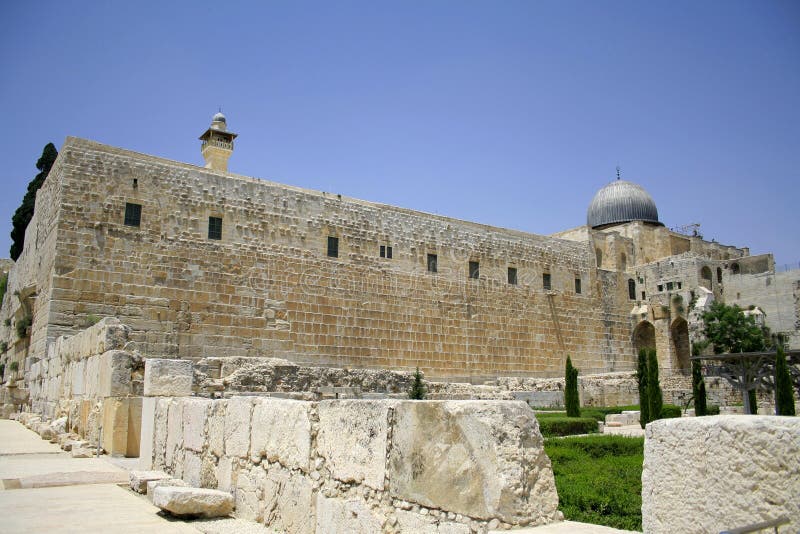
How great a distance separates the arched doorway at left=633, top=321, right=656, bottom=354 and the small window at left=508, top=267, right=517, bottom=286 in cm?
678

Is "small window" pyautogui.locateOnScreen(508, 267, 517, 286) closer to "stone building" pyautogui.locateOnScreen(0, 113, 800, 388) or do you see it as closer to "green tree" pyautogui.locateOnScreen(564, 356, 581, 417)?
"stone building" pyautogui.locateOnScreen(0, 113, 800, 388)

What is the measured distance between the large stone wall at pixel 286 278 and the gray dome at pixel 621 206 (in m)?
10.7

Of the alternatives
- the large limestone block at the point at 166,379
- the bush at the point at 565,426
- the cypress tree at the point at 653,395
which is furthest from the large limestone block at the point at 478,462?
the cypress tree at the point at 653,395

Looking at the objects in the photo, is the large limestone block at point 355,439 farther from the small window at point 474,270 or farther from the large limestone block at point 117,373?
the small window at point 474,270

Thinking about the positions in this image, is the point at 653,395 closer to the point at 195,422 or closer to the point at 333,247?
the point at 333,247

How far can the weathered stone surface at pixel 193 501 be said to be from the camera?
423 centimetres

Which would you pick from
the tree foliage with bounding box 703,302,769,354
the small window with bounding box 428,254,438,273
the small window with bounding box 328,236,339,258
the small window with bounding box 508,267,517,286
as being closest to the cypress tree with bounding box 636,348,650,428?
the small window with bounding box 508,267,517,286

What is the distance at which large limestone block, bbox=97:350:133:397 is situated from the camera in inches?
288

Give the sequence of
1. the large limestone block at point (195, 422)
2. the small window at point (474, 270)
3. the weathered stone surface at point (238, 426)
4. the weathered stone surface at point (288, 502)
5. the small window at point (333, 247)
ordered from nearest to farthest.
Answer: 1. the weathered stone surface at point (288, 502)
2. the weathered stone surface at point (238, 426)
3. the large limestone block at point (195, 422)
4. the small window at point (333, 247)
5. the small window at point (474, 270)

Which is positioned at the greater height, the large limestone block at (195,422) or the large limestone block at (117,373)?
the large limestone block at (117,373)

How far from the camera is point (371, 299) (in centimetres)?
1802

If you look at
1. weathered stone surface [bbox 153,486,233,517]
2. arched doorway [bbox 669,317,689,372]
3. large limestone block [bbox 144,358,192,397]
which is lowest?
weathered stone surface [bbox 153,486,233,517]

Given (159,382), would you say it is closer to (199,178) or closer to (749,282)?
(199,178)

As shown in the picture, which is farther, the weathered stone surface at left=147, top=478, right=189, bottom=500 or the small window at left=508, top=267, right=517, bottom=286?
the small window at left=508, top=267, right=517, bottom=286
